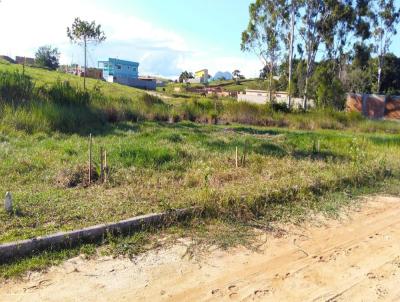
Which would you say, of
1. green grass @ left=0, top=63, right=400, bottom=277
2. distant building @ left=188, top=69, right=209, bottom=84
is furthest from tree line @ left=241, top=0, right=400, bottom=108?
distant building @ left=188, top=69, right=209, bottom=84

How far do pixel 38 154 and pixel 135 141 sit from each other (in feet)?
8.74

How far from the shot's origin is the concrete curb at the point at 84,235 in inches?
150

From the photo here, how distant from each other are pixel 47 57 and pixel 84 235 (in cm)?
6633

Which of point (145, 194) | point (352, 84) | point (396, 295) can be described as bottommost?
point (396, 295)

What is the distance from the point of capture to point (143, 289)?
3.44 metres

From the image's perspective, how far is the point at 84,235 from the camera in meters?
4.25

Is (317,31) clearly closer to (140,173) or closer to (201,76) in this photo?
(140,173)

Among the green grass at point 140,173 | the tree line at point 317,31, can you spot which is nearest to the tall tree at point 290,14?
the tree line at point 317,31

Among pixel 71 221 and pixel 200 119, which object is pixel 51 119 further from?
pixel 200 119

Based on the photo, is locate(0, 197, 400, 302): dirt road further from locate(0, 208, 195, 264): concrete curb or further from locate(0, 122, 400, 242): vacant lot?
locate(0, 122, 400, 242): vacant lot

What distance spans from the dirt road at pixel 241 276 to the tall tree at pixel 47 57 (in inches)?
2540

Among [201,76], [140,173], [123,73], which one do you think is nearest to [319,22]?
[140,173]

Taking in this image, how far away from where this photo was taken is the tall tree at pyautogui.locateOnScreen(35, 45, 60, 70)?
208ft

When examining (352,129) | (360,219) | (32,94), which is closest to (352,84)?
(352,129)
